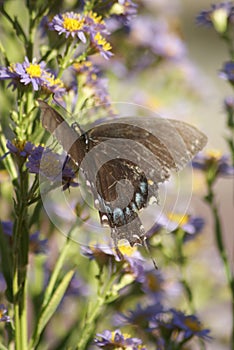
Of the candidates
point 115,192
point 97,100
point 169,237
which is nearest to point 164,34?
point 169,237

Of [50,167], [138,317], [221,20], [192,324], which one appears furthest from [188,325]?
[221,20]

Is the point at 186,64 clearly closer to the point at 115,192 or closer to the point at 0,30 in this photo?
the point at 0,30

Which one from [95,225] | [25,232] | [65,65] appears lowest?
[95,225]

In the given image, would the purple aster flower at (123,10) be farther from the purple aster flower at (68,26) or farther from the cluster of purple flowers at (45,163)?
the cluster of purple flowers at (45,163)

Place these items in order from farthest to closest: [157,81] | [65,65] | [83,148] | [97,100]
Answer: [157,81], [97,100], [65,65], [83,148]

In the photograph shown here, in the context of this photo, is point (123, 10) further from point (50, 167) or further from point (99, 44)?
point (50, 167)
